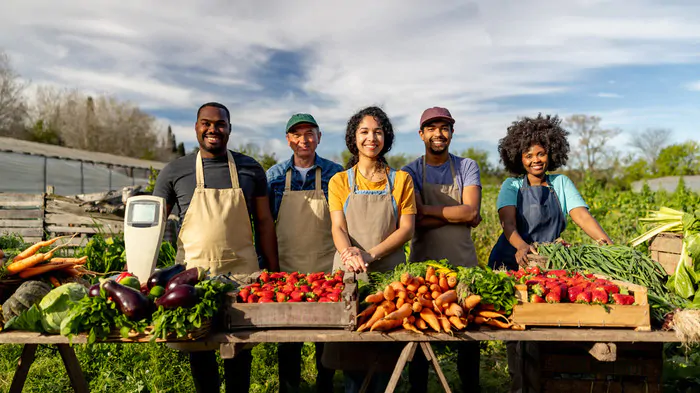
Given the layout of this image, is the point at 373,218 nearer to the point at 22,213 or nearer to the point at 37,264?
the point at 37,264

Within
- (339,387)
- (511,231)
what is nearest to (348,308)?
(511,231)

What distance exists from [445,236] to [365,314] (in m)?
1.25

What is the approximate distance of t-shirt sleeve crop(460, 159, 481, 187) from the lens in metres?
3.78

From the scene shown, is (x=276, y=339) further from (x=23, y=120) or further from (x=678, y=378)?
(x=23, y=120)

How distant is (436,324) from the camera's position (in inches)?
103

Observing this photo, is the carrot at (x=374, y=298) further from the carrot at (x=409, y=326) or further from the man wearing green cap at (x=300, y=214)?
the man wearing green cap at (x=300, y=214)

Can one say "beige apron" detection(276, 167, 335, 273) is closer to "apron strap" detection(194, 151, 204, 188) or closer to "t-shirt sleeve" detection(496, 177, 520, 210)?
"apron strap" detection(194, 151, 204, 188)

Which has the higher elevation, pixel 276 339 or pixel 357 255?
pixel 357 255

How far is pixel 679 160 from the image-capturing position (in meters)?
39.1

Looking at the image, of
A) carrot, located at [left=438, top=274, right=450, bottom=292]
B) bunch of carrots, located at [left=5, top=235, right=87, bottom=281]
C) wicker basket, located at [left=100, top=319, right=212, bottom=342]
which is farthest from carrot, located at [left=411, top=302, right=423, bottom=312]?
bunch of carrots, located at [left=5, top=235, right=87, bottom=281]

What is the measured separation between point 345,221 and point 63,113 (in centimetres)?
6654

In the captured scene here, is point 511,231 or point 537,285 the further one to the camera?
point 511,231

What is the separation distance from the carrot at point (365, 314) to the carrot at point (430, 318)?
0.82 ft

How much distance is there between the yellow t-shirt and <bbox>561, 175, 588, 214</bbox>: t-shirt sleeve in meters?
1.32
